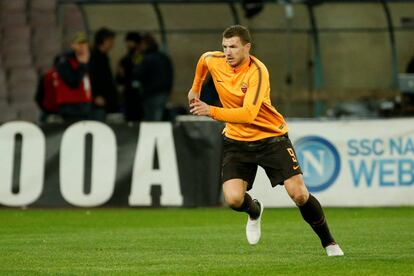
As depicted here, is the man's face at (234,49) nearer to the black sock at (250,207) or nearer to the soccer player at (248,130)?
the soccer player at (248,130)

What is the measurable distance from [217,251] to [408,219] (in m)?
4.81

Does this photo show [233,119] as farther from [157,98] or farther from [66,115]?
[157,98]

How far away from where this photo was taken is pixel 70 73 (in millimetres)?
20109

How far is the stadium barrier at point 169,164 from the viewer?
19.2 metres

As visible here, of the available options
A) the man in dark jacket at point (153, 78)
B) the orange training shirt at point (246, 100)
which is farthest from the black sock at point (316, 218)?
the man in dark jacket at point (153, 78)

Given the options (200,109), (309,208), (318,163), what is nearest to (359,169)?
(318,163)

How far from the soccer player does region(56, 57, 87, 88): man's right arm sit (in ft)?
25.0

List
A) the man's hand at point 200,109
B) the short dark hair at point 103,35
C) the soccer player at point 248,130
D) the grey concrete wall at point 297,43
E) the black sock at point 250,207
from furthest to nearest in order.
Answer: the grey concrete wall at point 297,43 < the short dark hair at point 103,35 < the black sock at point 250,207 < the soccer player at point 248,130 < the man's hand at point 200,109

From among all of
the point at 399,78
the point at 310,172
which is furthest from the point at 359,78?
the point at 310,172

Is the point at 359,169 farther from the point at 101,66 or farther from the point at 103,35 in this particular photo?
the point at 103,35

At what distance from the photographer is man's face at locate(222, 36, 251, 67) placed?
12.1 metres

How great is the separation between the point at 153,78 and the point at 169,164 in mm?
3148

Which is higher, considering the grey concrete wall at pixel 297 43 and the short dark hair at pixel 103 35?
the short dark hair at pixel 103 35

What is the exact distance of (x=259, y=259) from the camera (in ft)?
39.0
